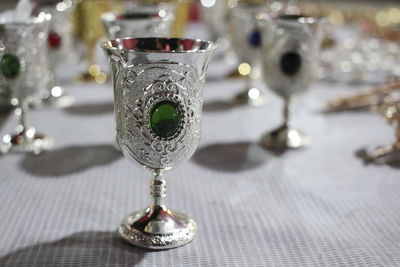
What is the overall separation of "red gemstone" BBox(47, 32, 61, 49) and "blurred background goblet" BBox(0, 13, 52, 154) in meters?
0.30

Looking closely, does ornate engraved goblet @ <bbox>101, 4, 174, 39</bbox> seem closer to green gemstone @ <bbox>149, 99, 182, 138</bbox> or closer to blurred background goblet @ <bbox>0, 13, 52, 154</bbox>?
blurred background goblet @ <bbox>0, 13, 52, 154</bbox>

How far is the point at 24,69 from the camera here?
96 cm

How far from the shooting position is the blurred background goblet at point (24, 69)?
927 mm

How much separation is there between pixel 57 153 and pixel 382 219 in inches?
24.3

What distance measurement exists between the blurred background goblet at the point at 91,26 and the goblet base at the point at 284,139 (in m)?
0.68

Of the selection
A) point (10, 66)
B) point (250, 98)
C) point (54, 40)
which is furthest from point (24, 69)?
point (250, 98)

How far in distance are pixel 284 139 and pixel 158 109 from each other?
Answer: 1.63 feet

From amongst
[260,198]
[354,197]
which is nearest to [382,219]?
[354,197]

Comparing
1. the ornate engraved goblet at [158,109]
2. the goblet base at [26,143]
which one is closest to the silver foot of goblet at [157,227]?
the ornate engraved goblet at [158,109]

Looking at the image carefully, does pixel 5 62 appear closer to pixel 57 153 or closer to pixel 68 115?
pixel 57 153

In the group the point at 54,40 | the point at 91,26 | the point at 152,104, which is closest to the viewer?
the point at 152,104

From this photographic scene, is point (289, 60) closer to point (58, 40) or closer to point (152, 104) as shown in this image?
point (152, 104)

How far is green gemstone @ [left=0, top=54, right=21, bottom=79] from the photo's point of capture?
36.9 inches

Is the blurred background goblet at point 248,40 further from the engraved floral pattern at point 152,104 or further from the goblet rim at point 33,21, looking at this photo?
the engraved floral pattern at point 152,104
